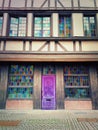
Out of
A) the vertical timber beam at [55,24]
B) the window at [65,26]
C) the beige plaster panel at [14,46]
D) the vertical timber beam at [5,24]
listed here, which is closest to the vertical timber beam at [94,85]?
the window at [65,26]

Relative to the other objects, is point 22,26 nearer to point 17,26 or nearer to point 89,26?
point 17,26

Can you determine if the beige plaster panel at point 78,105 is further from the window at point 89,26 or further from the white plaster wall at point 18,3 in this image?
the white plaster wall at point 18,3

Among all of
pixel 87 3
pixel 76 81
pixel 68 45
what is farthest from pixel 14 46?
pixel 87 3

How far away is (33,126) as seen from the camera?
5414 mm

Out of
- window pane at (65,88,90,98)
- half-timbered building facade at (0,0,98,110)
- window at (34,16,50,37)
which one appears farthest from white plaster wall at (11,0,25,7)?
window pane at (65,88,90,98)

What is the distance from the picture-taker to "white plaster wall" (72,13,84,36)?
32.3 feet

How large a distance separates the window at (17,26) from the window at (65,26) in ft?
7.87

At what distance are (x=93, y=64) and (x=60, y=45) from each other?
2360 mm

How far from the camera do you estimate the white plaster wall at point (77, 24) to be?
984cm

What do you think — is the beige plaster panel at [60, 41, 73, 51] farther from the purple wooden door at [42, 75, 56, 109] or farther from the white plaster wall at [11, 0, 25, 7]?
the white plaster wall at [11, 0, 25, 7]

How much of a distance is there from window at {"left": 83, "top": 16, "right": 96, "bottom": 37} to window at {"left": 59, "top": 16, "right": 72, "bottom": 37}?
1.04 metres

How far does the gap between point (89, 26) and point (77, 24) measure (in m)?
0.90

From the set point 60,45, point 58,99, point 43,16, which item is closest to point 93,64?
point 60,45

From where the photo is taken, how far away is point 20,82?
31.9 ft
